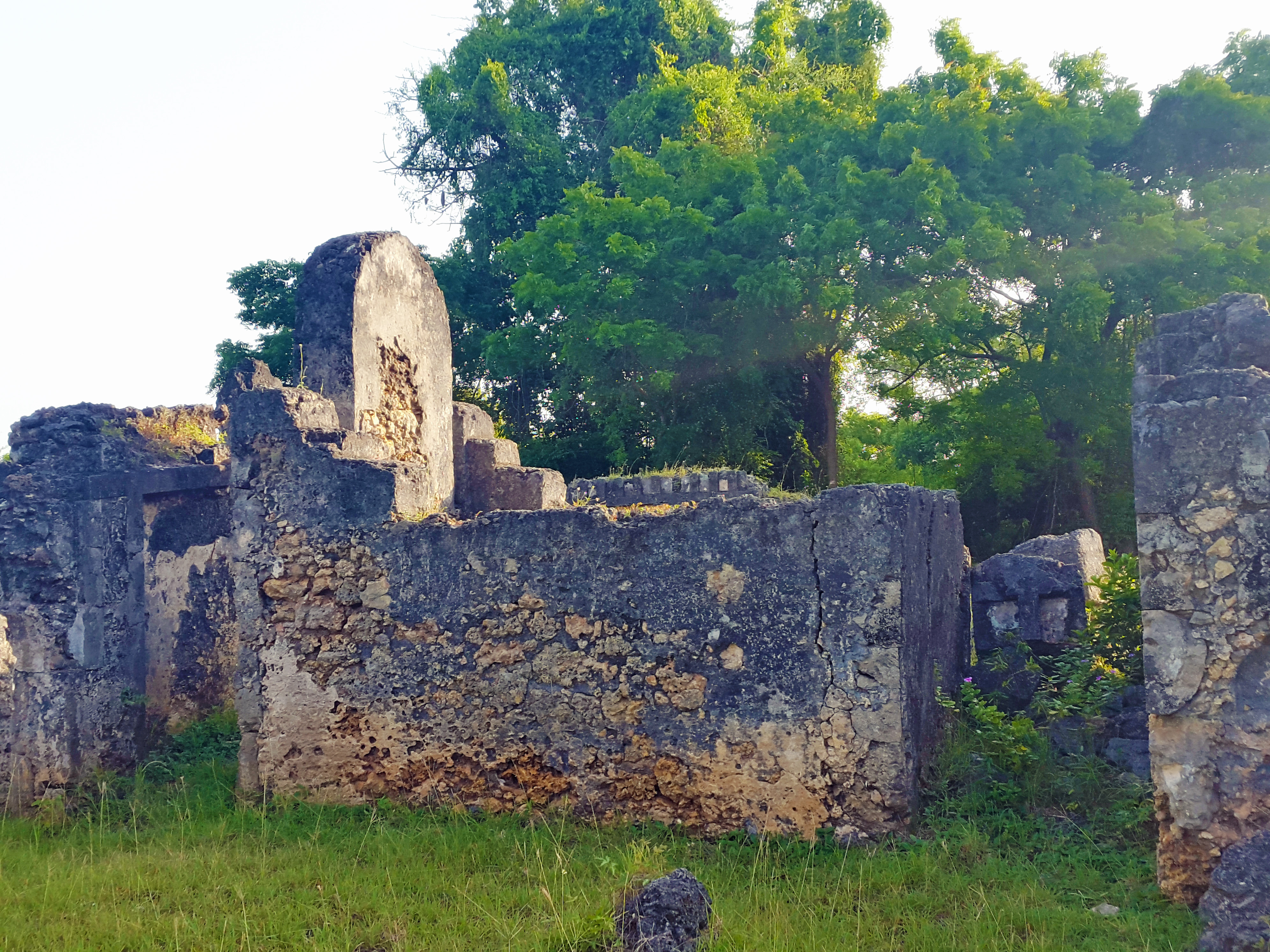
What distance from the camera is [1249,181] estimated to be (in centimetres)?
1491

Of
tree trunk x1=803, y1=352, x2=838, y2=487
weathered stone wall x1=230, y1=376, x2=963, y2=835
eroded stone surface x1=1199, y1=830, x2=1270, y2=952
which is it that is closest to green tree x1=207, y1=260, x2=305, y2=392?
tree trunk x1=803, y1=352, x2=838, y2=487

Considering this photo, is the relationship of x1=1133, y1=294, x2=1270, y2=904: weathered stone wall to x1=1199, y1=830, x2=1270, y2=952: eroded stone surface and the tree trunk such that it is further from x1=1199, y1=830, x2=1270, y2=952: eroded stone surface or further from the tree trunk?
the tree trunk

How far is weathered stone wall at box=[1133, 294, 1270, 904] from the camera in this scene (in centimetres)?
429

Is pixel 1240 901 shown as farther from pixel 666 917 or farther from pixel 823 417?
pixel 823 417

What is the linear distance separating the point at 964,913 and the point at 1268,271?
41.3ft

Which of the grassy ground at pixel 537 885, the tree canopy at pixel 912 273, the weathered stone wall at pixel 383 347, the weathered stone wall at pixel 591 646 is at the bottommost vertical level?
the grassy ground at pixel 537 885

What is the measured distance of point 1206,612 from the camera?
14.3ft

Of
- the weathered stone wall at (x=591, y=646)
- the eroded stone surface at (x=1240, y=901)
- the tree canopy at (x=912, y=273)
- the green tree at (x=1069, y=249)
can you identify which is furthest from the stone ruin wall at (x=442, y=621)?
the green tree at (x=1069, y=249)

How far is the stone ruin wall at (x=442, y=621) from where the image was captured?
5.37 metres

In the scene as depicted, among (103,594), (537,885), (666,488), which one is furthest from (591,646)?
(666,488)

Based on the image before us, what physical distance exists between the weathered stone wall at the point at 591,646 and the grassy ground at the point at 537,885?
0.26 metres

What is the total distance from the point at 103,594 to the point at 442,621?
3.02 m

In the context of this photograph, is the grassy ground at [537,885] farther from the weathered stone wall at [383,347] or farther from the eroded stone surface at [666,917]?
the weathered stone wall at [383,347]

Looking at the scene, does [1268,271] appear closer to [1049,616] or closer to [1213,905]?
[1049,616]
